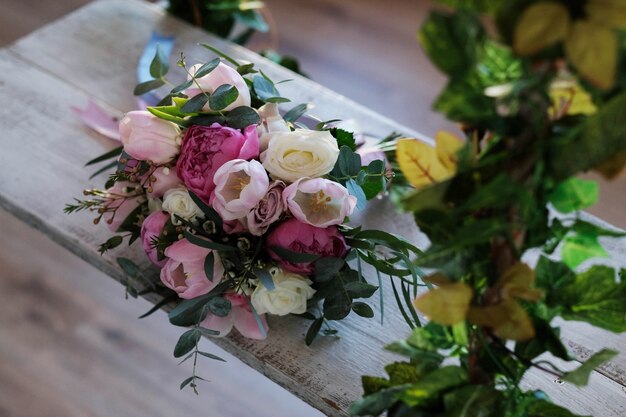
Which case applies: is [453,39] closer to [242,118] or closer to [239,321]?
[242,118]

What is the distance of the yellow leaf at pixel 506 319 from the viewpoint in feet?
2.30

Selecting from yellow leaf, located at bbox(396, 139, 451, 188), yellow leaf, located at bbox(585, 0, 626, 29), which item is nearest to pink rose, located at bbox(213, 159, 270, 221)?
yellow leaf, located at bbox(396, 139, 451, 188)

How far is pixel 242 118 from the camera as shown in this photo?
0.97 metres

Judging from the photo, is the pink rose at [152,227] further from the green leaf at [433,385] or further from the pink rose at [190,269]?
the green leaf at [433,385]

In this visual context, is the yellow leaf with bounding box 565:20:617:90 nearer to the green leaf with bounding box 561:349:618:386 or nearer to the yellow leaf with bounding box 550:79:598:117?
the yellow leaf with bounding box 550:79:598:117

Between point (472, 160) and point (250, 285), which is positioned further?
point (250, 285)

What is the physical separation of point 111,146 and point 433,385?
0.75m

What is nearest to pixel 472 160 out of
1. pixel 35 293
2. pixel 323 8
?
pixel 35 293

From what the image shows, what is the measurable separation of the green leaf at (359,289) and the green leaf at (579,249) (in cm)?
26

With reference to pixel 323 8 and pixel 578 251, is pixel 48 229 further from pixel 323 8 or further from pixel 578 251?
pixel 323 8

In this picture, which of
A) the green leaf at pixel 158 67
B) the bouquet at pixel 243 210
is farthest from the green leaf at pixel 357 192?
the green leaf at pixel 158 67

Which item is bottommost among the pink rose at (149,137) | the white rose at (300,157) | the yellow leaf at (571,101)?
the pink rose at (149,137)

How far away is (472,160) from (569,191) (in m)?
0.09

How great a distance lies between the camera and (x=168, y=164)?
1.00 meters
